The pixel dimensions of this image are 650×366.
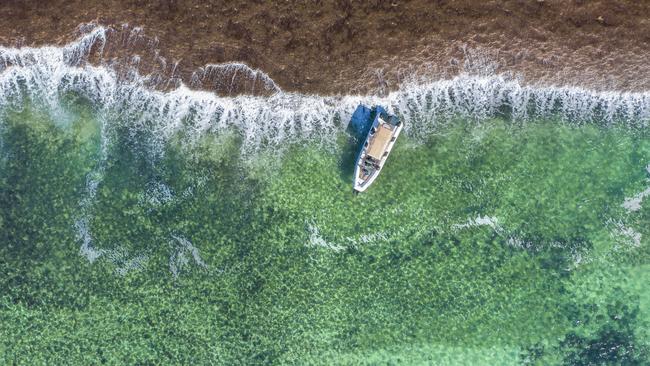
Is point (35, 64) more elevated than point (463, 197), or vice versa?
point (35, 64)

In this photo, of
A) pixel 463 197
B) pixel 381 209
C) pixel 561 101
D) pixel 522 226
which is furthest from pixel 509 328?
pixel 561 101

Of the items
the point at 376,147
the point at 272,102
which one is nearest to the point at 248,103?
the point at 272,102

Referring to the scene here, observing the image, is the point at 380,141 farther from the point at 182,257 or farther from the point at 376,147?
the point at 182,257

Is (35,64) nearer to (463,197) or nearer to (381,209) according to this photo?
(381,209)

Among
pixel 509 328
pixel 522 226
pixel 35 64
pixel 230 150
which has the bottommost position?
pixel 509 328

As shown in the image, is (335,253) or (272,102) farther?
(335,253)

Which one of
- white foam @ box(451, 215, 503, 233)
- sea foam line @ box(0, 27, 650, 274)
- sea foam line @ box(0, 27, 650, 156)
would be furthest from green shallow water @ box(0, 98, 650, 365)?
sea foam line @ box(0, 27, 650, 156)

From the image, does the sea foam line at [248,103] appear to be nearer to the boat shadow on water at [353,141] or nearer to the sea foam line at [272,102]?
the sea foam line at [272,102]

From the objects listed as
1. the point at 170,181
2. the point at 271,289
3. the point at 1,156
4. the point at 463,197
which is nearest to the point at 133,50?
the point at 170,181
